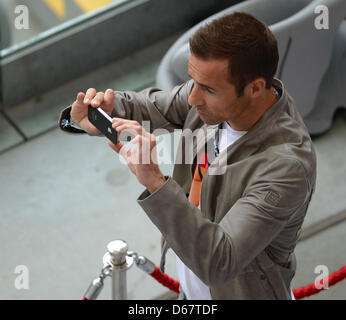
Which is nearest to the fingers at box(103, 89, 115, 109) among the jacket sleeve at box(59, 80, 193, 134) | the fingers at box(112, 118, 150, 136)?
the jacket sleeve at box(59, 80, 193, 134)

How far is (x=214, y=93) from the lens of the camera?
163 cm

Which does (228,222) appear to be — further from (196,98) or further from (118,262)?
(118,262)

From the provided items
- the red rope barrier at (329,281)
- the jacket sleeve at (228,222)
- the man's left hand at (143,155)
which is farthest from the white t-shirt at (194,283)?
the red rope barrier at (329,281)

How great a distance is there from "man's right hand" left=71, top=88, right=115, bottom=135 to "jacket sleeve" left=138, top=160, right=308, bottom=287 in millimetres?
363

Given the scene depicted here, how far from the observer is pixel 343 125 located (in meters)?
3.84

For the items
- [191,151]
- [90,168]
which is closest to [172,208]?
[191,151]

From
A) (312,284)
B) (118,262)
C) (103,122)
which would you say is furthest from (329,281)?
(103,122)

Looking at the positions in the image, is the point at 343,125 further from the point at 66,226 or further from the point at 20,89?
the point at 20,89

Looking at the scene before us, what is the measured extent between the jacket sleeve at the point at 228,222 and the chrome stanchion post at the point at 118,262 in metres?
0.63

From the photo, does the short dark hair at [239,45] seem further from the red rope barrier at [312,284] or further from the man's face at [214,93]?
the red rope barrier at [312,284]

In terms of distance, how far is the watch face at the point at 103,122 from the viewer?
164 cm

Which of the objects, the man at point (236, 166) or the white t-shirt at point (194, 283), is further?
the white t-shirt at point (194, 283)

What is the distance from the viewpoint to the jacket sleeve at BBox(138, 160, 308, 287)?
1.55 meters
